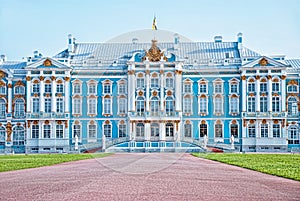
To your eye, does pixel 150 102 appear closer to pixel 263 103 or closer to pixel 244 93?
pixel 244 93

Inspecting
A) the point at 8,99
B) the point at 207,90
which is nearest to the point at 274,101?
the point at 207,90

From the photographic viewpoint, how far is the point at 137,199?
14.2 m

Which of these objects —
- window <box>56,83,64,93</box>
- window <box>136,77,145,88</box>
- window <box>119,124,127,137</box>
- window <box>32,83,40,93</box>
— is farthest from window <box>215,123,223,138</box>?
window <box>32,83,40,93</box>

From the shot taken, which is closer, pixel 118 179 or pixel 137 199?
pixel 137 199

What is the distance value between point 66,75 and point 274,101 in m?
25.2

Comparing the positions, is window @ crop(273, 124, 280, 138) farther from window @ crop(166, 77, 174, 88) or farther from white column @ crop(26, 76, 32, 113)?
white column @ crop(26, 76, 32, 113)

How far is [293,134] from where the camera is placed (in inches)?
2437

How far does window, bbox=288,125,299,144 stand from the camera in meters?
61.8

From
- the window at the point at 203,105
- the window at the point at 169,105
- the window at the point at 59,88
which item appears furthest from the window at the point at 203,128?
the window at the point at 59,88

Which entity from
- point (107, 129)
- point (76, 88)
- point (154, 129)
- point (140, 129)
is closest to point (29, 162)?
point (140, 129)

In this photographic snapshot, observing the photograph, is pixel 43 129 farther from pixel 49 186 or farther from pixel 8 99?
pixel 49 186

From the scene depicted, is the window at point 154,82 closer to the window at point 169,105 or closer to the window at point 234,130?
the window at point 169,105

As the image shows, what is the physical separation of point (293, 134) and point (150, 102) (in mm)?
17554

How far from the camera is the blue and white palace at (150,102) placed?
201ft
